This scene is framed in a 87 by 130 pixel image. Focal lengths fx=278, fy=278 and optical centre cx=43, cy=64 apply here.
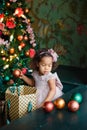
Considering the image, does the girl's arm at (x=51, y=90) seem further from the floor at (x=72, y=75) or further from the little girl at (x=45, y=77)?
the floor at (x=72, y=75)

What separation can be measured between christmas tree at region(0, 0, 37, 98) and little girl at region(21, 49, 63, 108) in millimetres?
232

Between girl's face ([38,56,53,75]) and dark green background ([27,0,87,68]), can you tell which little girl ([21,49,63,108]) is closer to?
girl's face ([38,56,53,75])

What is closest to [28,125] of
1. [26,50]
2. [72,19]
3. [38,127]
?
[38,127]

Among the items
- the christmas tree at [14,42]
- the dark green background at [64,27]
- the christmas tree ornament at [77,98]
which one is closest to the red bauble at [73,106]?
the christmas tree ornament at [77,98]

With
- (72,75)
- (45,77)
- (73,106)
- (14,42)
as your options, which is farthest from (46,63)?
(72,75)

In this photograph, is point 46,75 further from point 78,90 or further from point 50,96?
point 78,90

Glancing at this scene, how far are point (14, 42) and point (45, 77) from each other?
554mm

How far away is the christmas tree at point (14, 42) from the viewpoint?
2.45 meters

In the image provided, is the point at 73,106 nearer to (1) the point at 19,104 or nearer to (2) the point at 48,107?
(2) the point at 48,107

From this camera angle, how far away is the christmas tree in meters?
2.45

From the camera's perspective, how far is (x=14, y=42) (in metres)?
2.54

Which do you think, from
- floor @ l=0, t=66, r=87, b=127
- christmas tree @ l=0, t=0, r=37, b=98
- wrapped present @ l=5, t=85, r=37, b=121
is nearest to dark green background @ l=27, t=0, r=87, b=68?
floor @ l=0, t=66, r=87, b=127

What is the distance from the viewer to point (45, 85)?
7.21 ft

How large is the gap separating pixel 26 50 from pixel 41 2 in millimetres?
1994
